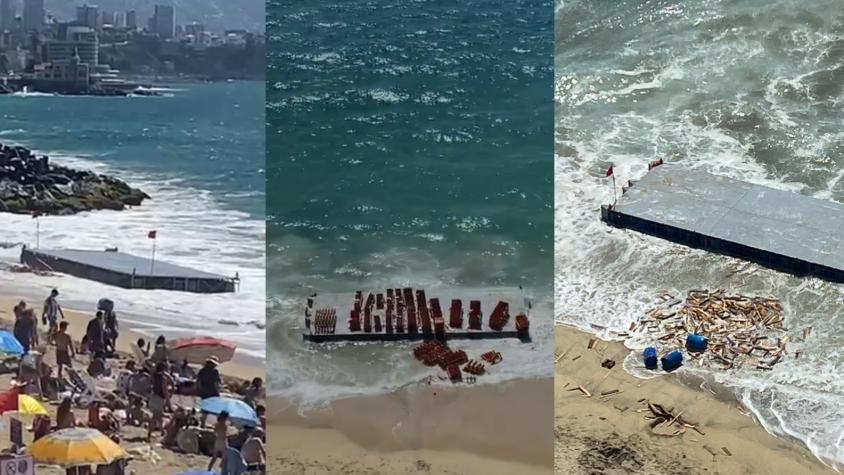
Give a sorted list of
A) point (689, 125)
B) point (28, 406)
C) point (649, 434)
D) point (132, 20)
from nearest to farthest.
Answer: point (28, 406), point (132, 20), point (649, 434), point (689, 125)

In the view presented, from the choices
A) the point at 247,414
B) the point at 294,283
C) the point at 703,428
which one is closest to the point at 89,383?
the point at 247,414

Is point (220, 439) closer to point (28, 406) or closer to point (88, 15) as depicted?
point (28, 406)

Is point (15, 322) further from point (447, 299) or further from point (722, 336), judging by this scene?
point (722, 336)

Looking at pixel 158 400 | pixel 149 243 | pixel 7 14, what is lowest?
pixel 158 400

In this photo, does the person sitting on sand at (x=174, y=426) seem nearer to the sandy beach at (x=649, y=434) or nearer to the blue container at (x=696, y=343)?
the sandy beach at (x=649, y=434)

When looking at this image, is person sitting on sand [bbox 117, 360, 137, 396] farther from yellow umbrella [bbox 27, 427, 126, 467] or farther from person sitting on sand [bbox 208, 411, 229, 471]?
person sitting on sand [bbox 208, 411, 229, 471]

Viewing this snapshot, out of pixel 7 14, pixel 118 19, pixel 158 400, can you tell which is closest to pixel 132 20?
pixel 118 19

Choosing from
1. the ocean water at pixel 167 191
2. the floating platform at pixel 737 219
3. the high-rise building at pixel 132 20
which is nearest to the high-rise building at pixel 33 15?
the ocean water at pixel 167 191
